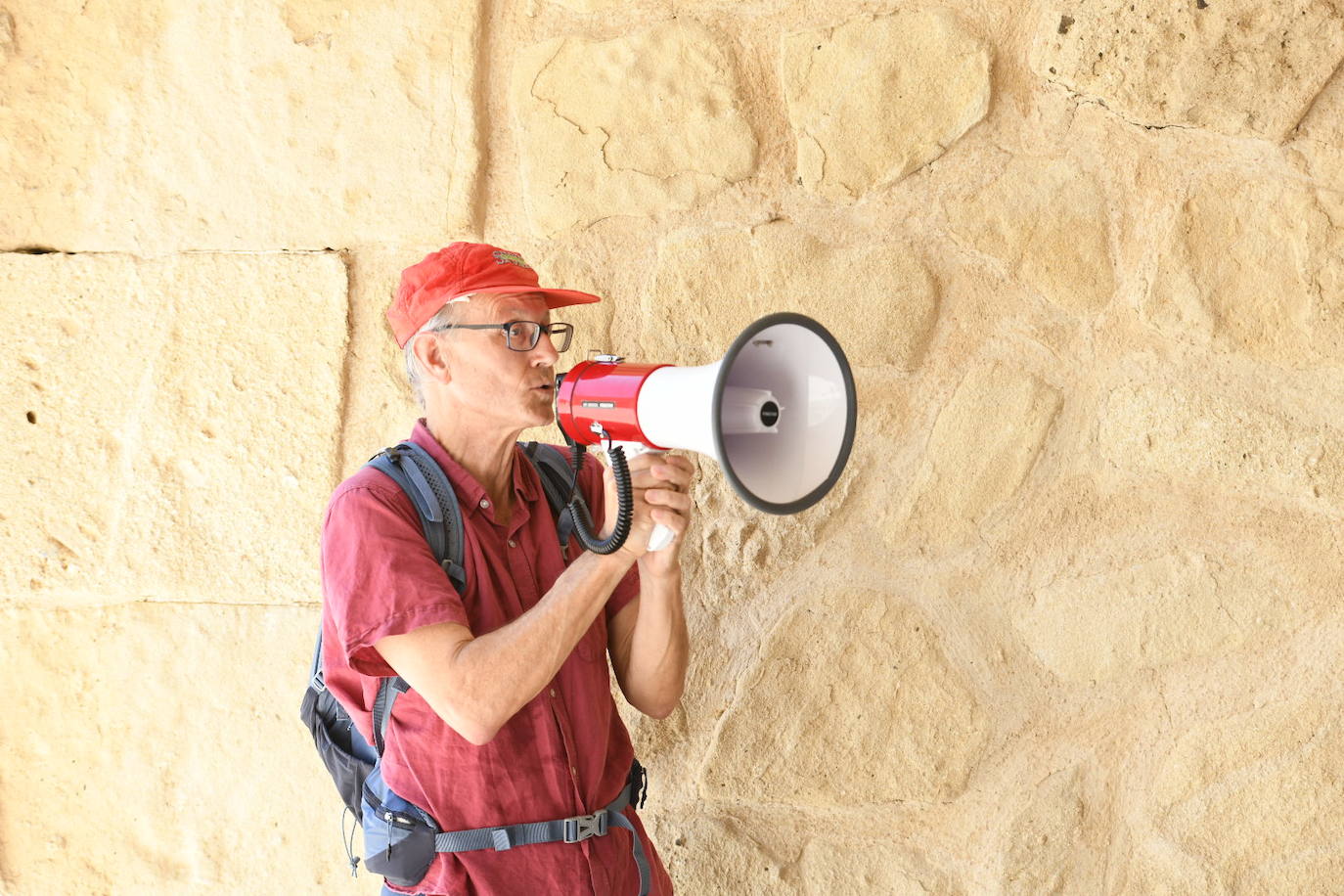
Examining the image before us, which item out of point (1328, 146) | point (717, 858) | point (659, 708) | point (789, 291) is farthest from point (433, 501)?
point (1328, 146)

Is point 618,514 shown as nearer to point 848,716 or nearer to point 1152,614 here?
point 848,716

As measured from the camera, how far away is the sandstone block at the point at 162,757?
1963 millimetres

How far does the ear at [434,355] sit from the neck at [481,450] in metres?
0.05

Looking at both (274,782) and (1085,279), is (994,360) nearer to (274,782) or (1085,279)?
(1085,279)

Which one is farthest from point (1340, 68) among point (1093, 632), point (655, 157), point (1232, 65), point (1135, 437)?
point (655, 157)

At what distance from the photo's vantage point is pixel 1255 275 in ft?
5.24

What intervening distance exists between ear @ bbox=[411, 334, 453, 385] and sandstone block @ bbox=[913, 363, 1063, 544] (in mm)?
724

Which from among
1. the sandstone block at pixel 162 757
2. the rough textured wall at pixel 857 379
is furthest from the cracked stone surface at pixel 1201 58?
the sandstone block at pixel 162 757

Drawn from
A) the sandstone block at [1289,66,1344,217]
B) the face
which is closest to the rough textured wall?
the sandstone block at [1289,66,1344,217]

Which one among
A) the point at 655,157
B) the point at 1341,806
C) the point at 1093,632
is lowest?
the point at 1341,806

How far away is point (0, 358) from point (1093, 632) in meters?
1.86

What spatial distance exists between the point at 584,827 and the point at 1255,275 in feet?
3.89

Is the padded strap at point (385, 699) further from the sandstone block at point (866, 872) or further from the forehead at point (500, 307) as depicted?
the sandstone block at point (866, 872)

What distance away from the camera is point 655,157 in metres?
1.82
